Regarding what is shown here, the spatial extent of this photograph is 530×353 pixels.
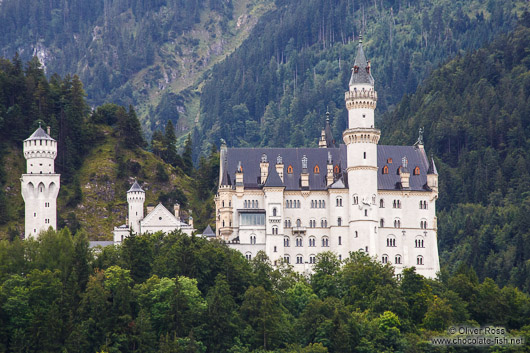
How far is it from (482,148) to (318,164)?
6522cm

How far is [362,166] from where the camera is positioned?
110 meters

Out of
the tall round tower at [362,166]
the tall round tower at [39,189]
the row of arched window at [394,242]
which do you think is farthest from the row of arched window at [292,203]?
the tall round tower at [39,189]

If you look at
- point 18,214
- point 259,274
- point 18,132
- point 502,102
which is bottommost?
point 259,274

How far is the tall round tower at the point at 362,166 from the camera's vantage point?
4318 inches

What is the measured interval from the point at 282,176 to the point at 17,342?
35423mm

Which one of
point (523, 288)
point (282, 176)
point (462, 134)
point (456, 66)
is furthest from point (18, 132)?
point (456, 66)

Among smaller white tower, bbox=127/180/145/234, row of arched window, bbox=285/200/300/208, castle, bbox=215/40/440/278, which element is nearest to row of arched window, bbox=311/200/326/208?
castle, bbox=215/40/440/278

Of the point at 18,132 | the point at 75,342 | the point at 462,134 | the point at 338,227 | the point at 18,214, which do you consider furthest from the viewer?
the point at 462,134

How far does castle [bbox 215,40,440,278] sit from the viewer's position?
109875 millimetres

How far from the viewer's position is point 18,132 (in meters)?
134

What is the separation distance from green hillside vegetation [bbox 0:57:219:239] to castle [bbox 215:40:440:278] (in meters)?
21.8

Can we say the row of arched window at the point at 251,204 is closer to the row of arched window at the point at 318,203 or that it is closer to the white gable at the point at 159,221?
the row of arched window at the point at 318,203

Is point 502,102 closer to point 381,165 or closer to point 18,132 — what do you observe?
point 381,165

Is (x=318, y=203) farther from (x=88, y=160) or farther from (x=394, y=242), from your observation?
(x=88, y=160)
